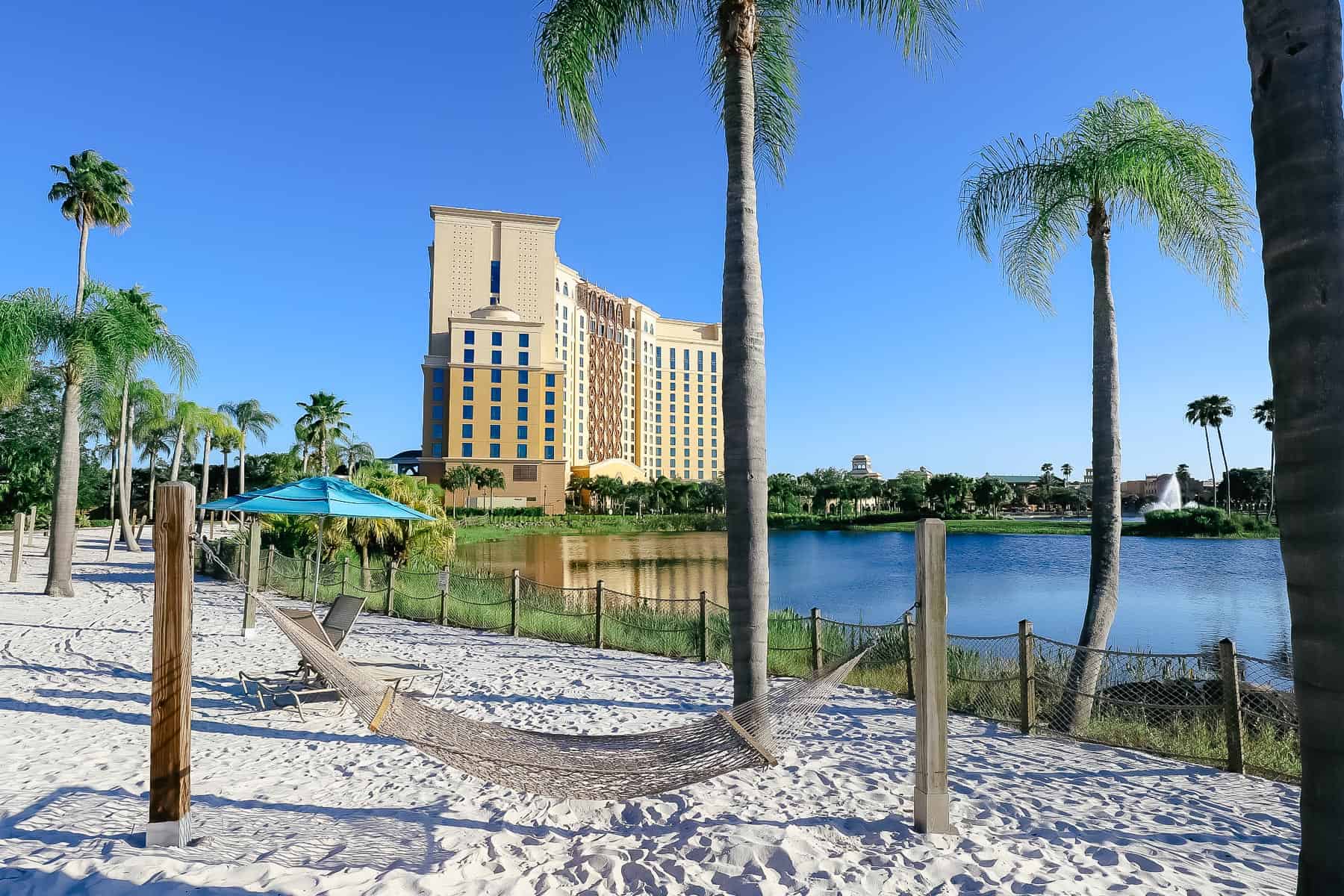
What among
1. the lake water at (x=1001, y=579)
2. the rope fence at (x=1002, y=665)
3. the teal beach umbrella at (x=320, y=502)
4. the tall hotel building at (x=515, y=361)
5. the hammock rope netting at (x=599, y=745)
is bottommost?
the lake water at (x=1001, y=579)

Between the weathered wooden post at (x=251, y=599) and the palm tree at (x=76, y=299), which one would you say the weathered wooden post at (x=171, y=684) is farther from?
the palm tree at (x=76, y=299)

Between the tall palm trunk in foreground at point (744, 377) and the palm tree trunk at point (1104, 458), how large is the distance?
4.05 m

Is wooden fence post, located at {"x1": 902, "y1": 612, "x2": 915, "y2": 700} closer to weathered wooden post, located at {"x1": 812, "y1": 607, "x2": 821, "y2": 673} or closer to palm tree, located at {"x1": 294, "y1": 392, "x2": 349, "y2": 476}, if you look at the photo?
weathered wooden post, located at {"x1": 812, "y1": 607, "x2": 821, "y2": 673}

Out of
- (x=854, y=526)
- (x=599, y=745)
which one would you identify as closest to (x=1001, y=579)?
(x=599, y=745)

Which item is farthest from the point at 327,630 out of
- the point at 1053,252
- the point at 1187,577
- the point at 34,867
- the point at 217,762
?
the point at 1187,577

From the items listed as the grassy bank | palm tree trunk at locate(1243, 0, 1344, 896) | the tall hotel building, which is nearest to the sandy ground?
palm tree trunk at locate(1243, 0, 1344, 896)

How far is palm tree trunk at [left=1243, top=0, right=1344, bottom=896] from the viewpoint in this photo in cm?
185

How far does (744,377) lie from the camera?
5.37 metres

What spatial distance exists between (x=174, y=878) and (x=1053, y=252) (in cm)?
980

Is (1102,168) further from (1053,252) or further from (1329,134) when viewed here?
(1329,134)

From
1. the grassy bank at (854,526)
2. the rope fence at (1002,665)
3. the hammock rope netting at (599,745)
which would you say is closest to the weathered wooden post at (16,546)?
the rope fence at (1002,665)

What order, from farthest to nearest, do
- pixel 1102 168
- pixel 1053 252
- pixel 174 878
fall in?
pixel 1053 252 → pixel 1102 168 → pixel 174 878

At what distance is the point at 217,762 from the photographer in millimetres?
4988

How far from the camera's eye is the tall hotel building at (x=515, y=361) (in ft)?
215
